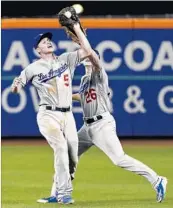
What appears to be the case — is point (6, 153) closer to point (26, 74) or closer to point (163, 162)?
point (163, 162)

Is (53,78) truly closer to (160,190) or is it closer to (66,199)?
(66,199)

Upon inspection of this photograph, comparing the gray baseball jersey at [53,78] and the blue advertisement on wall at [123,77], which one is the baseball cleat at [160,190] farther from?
the blue advertisement on wall at [123,77]

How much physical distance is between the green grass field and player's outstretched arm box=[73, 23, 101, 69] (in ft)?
4.93

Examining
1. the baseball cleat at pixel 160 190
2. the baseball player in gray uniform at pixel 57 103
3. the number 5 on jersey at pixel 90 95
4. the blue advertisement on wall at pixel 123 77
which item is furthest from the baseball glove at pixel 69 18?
the blue advertisement on wall at pixel 123 77

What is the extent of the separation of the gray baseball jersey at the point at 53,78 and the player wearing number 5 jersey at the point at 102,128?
0.25m

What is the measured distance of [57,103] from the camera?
31.4 ft

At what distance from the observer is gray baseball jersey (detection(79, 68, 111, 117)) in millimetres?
9766

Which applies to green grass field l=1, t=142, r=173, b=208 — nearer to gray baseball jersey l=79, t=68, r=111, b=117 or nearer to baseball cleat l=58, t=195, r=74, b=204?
baseball cleat l=58, t=195, r=74, b=204

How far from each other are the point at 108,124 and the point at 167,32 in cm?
676

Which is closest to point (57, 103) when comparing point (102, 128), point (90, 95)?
point (90, 95)

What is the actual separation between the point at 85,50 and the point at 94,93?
61cm

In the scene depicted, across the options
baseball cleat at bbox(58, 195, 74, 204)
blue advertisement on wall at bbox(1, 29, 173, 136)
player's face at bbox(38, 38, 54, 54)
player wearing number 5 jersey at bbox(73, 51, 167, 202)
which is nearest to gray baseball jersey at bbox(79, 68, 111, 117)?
player wearing number 5 jersey at bbox(73, 51, 167, 202)

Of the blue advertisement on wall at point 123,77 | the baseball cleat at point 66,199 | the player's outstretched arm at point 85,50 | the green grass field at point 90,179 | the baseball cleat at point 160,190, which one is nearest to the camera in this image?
the player's outstretched arm at point 85,50

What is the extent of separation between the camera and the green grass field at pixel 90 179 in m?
9.70
